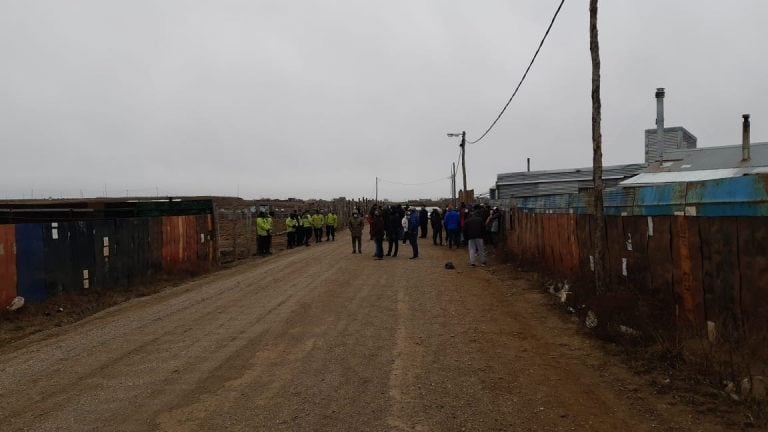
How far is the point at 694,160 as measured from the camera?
60.8ft

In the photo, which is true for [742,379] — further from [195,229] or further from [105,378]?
[195,229]

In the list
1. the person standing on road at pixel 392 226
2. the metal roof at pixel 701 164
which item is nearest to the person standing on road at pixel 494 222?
the person standing on road at pixel 392 226

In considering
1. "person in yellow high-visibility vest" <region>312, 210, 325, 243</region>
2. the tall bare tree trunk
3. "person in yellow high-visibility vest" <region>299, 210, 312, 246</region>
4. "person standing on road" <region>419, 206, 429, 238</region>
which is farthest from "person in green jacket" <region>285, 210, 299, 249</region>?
the tall bare tree trunk

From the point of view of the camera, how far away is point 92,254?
1260 centimetres

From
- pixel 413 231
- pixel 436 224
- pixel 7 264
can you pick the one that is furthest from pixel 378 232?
pixel 7 264

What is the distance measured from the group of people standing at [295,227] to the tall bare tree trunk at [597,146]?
635 inches

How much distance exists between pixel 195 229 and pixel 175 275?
2714 mm

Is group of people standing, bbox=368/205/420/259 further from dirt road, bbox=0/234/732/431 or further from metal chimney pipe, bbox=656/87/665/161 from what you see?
metal chimney pipe, bbox=656/87/665/161

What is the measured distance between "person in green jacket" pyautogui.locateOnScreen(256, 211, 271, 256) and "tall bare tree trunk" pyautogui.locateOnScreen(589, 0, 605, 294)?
16.1 meters

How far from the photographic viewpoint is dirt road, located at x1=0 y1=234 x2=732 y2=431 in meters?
4.76

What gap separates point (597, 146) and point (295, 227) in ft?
64.9

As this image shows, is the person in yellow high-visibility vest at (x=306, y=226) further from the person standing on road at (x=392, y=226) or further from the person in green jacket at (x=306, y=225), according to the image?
the person standing on road at (x=392, y=226)

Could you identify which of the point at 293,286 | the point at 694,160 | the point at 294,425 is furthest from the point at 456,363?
the point at 694,160

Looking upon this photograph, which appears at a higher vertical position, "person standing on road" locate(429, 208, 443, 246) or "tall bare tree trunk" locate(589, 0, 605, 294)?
"tall bare tree trunk" locate(589, 0, 605, 294)
